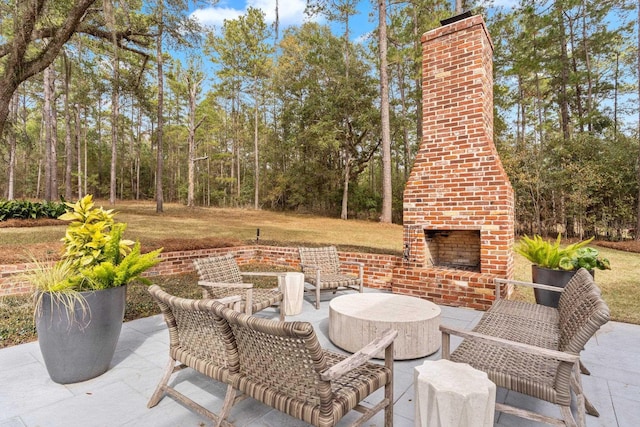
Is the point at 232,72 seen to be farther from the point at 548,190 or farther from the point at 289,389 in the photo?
the point at 289,389

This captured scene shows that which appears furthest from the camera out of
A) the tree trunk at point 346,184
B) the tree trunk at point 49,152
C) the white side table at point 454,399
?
the tree trunk at point 346,184

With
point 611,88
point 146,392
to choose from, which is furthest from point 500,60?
point 146,392

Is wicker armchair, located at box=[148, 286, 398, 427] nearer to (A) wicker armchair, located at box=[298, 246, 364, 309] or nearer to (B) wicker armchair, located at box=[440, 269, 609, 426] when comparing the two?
(B) wicker armchair, located at box=[440, 269, 609, 426]

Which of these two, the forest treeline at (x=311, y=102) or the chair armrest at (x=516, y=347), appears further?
the forest treeline at (x=311, y=102)

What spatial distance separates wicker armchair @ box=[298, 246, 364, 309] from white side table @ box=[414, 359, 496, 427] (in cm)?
263

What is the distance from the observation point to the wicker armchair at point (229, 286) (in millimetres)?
3039

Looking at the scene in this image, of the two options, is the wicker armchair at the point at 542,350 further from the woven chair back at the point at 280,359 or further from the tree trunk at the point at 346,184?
the tree trunk at the point at 346,184

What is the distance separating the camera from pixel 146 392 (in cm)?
209

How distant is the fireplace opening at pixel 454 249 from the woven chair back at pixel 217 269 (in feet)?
8.92

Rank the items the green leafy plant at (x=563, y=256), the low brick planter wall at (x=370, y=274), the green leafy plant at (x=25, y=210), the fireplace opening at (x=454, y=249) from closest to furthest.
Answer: the green leafy plant at (x=563, y=256), the low brick planter wall at (x=370, y=274), the fireplace opening at (x=454, y=249), the green leafy plant at (x=25, y=210)

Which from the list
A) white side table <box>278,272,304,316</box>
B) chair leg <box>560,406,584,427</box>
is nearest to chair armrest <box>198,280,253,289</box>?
white side table <box>278,272,304,316</box>

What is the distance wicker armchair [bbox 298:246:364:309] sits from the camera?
417 centimetres

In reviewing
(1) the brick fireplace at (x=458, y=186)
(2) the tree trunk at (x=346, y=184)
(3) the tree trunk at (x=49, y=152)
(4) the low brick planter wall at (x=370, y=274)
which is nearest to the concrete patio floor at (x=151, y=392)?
(4) the low brick planter wall at (x=370, y=274)

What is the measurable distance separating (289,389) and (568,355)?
136 centimetres
